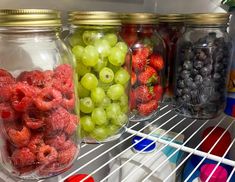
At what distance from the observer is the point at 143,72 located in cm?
76

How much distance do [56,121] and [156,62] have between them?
401mm

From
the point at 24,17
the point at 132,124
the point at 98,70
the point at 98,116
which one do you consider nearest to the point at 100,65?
the point at 98,70

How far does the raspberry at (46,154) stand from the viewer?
0.48 m

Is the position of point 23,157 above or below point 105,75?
below

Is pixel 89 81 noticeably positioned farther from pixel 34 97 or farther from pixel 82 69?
pixel 34 97

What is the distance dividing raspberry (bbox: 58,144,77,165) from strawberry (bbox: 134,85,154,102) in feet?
0.92

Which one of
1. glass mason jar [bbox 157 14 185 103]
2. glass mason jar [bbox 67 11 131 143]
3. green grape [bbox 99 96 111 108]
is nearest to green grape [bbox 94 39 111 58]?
glass mason jar [bbox 67 11 131 143]

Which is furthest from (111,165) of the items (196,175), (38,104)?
(38,104)

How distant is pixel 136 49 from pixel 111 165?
1.28ft

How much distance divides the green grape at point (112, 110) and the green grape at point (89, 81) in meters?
0.07

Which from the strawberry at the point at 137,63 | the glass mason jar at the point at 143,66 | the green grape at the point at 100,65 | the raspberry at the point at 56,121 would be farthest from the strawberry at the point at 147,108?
the raspberry at the point at 56,121

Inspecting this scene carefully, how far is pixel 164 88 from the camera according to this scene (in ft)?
2.97

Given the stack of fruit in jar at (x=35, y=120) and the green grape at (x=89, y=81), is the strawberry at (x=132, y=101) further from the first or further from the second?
the stack of fruit in jar at (x=35, y=120)

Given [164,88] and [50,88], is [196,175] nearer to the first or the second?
[164,88]
